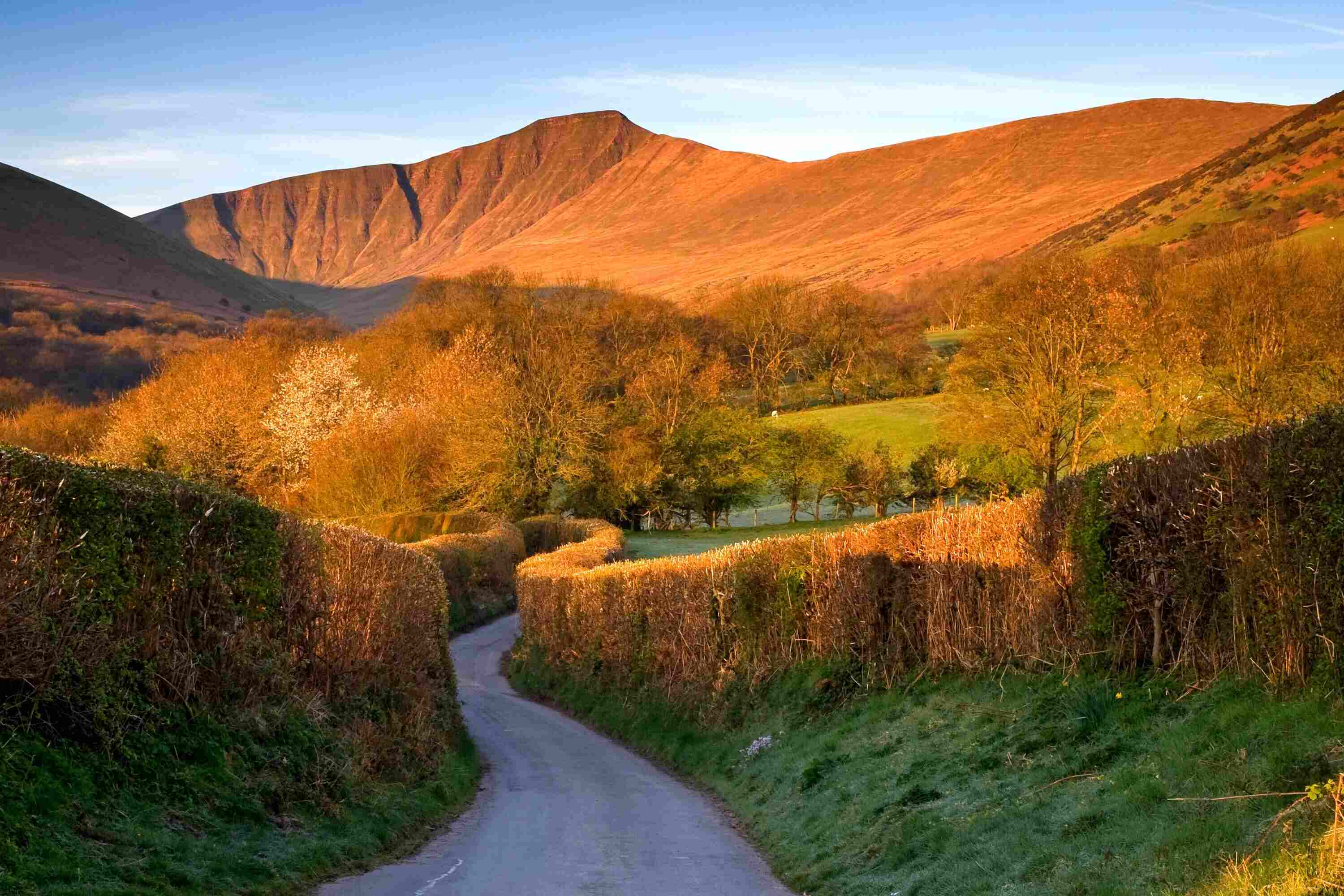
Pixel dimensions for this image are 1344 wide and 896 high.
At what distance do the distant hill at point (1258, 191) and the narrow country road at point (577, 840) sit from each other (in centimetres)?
10070

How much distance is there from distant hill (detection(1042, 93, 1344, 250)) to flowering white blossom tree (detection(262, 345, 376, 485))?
82841 millimetres

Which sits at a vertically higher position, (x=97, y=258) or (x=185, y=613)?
(x=97, y=258)

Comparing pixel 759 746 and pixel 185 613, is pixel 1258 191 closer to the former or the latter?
pixel 759 746

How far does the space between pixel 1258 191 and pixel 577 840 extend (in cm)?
13085

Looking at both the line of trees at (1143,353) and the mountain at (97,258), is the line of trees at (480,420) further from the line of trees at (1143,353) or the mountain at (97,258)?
the mountain at (97,258)

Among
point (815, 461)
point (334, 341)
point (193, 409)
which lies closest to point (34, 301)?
point (334, 341)

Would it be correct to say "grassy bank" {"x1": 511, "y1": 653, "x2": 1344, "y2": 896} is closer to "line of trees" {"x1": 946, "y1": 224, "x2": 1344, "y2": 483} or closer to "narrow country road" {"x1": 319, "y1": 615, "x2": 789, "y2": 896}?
"narrow country road" {"x1": 319, "y1": 615, "x2": 789, "y2": 896}

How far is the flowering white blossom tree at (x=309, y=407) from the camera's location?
2544 inches

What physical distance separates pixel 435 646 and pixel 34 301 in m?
133

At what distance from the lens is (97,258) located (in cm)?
17325

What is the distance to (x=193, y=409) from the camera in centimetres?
6334

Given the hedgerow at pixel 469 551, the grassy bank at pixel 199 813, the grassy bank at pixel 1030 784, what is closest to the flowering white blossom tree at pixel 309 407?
the hedgerow at pixel 469 551

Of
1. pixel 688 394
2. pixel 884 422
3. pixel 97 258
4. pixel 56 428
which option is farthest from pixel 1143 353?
pixel 97 258

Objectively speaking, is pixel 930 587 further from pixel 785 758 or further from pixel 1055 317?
pixel 1055 317
